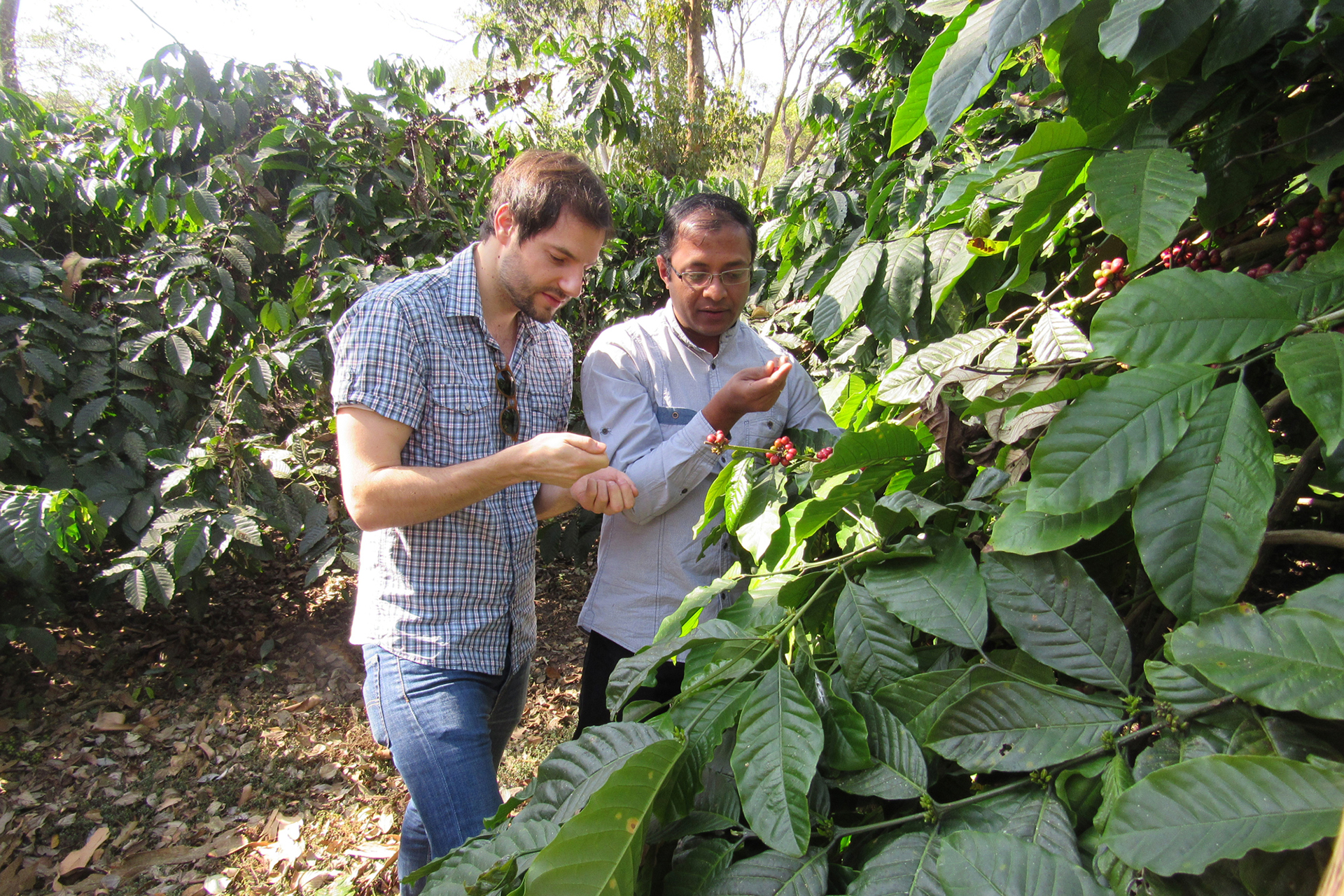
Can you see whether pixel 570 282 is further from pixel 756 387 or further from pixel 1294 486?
pixel 1294 486

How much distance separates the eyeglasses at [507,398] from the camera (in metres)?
1.88

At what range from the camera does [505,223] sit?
6.24 ft

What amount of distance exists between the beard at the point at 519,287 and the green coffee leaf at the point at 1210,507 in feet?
5.10

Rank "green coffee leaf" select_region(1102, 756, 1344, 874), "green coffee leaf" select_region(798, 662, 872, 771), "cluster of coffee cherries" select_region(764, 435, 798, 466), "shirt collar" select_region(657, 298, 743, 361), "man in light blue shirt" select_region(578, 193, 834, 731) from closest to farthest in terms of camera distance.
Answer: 1. "green coffee leaf" select_region(1102, 756, 1344, 874)
2. "green coffee leaf" select_region(798, 662, 872, 771)
3. "cluster of coffee cherries" select_region(764, 435, 798, 466)
4. "man in light blue shirt" select_region(578, 193, 834, 731)
5. "shirt collar" select_region(657, 298, 743, 361)

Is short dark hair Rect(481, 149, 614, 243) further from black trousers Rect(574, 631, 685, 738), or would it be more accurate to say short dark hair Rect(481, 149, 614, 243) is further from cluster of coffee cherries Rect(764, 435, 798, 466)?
black trousers Rect(574, 631, 685, 738)

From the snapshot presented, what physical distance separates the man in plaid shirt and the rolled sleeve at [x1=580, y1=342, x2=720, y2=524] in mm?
125

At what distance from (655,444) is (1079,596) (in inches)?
56.0

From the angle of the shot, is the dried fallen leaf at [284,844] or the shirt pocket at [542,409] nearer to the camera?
the shirt pocket at [542,409]

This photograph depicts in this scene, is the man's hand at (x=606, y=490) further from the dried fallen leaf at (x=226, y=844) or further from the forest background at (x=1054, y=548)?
the dried fallen leaf at (x=226, y=844)

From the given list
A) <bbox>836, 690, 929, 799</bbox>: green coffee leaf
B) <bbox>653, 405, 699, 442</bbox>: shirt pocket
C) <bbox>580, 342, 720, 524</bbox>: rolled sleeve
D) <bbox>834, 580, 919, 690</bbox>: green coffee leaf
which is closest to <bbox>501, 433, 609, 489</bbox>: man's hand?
<bbox>580, 342, 720, 524</bbox>: rolled sleeve

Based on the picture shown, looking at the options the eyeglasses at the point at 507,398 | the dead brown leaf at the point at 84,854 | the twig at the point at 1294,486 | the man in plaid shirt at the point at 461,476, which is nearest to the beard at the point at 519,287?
the man in plaid shirt at the point at 461,476

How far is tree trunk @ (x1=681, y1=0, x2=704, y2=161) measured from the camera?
11445mm

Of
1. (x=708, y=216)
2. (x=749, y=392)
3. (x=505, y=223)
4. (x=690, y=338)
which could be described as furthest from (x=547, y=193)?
(x=749, y=392)

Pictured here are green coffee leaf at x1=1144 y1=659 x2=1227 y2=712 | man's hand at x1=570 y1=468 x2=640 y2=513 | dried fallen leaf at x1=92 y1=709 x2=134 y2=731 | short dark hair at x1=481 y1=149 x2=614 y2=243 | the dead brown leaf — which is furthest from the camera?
dried fallen leaf at x1=92 y1=709 x2=134 y2=731
